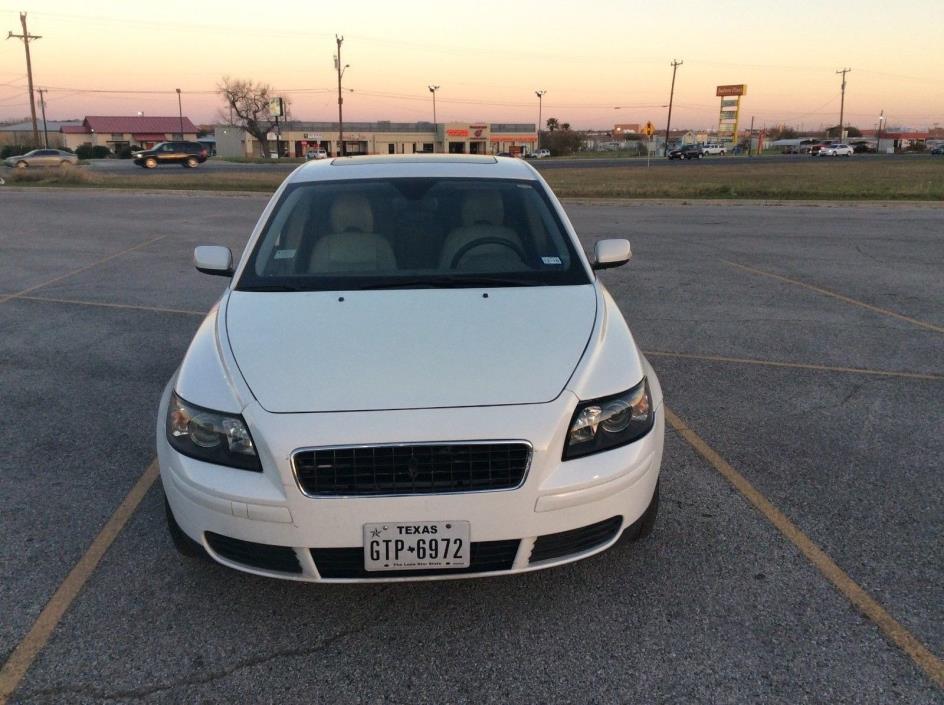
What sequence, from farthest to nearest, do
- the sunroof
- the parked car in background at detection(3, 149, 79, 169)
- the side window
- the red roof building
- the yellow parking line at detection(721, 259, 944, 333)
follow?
the red roof building → the parked car in background at detection(3, 149, 79, 169) → the yellow parking line at detection(721, 259, 944, 333) → the sunroof → the side window

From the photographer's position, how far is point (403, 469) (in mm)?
2678

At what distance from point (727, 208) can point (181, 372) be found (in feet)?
65.0

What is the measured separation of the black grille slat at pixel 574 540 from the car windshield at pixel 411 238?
1336mm

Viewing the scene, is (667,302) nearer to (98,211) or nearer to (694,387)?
(694,387)

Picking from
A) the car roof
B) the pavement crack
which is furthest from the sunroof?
the pavement crack

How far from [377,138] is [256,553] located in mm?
94343

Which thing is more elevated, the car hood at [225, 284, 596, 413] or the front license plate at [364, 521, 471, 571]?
the car hood at [225, 284, 596, 413]

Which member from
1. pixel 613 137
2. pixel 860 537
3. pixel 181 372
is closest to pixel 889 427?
pixel 860 537

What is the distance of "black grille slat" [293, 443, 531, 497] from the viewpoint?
8.73 feet

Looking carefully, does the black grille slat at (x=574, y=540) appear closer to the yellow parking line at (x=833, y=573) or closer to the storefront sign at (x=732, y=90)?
the yellow parking line at (x=833, y=573)

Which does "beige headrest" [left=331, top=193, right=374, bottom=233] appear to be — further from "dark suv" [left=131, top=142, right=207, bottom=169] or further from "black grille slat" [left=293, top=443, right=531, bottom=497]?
"dark suv" [left=131, top=142, right=207, bottom=169]

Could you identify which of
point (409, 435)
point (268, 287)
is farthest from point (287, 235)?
point (409, 435)

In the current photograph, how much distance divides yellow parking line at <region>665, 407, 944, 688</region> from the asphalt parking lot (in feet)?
0.04

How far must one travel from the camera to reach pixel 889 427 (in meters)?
4.93
